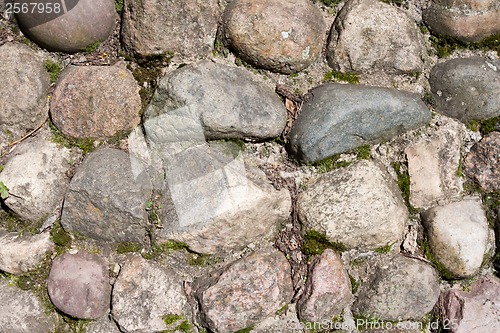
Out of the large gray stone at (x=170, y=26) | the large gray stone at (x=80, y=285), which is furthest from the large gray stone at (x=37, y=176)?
the large gray stone at (x=170, y=26)

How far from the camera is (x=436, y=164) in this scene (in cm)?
169

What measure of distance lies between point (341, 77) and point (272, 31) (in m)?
0.29

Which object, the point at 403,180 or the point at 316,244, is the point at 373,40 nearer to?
the point at 403,180

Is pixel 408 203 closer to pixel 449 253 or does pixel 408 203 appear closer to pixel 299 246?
pixel 449 253

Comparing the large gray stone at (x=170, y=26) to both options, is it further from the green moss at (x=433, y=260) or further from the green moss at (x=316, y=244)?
the green moss at (x=433, y=260)

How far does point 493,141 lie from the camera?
168 cm

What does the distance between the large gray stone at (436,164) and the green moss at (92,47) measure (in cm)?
112

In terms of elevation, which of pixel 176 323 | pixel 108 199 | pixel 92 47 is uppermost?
pixel 92 47

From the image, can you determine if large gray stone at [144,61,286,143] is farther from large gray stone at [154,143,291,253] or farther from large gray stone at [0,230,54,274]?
large gray stone at [0,230,54,274]

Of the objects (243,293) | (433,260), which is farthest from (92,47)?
(433,260)

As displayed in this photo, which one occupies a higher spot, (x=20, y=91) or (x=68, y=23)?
(x=68, y=23)

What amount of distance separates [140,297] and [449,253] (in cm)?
104

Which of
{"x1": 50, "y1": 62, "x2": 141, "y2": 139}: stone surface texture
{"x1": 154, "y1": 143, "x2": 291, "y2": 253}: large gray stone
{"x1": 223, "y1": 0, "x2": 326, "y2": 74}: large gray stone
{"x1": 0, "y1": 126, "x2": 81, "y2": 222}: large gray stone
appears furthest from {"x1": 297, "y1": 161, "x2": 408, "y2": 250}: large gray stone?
{"x1": 0, "y1": 126, "x2": 81, "y2": 222}: large gray stone

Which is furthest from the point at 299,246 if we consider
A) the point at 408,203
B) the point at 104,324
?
the point at 104,324
